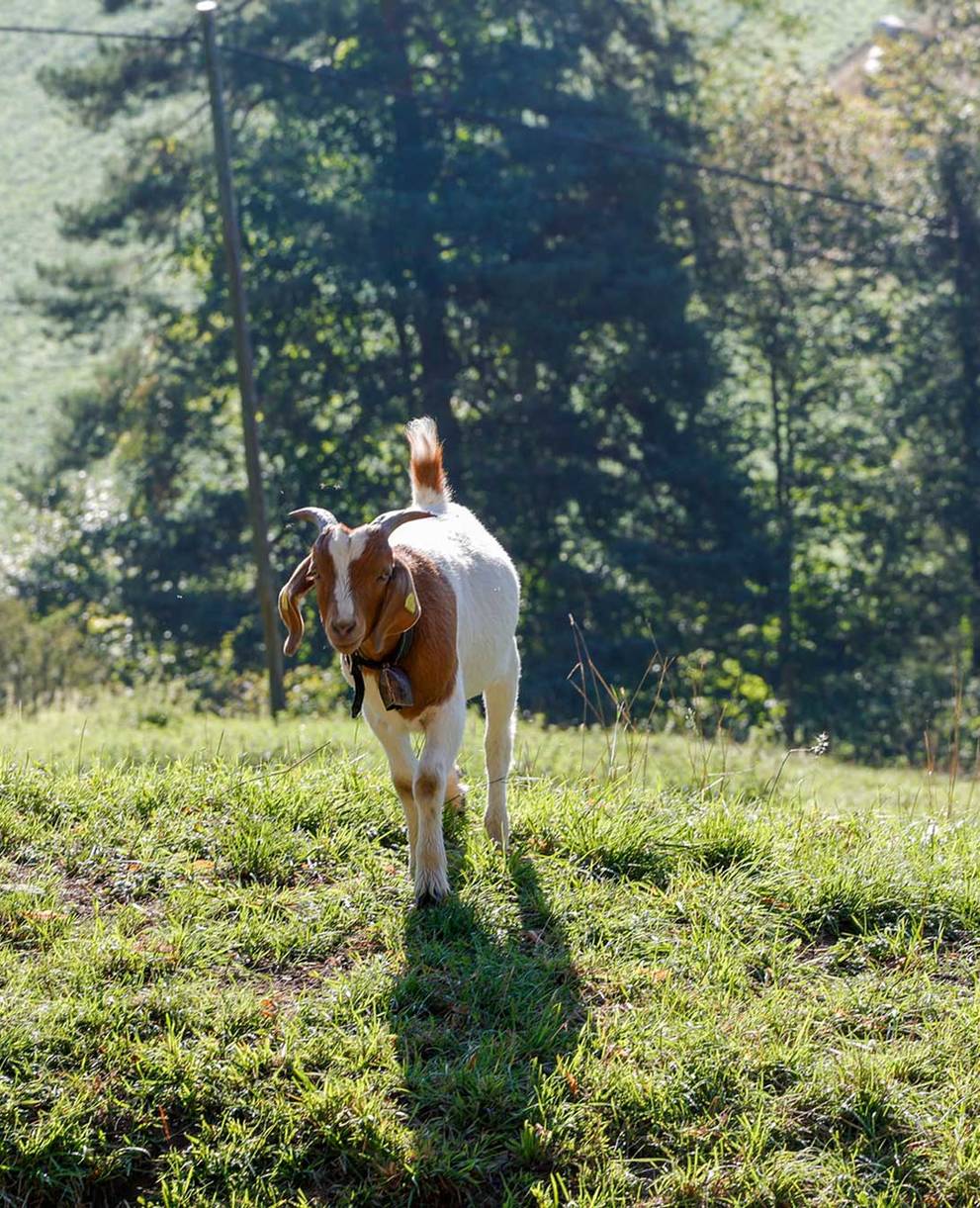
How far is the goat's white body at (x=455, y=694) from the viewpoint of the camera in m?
5.89

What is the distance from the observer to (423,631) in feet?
18.9

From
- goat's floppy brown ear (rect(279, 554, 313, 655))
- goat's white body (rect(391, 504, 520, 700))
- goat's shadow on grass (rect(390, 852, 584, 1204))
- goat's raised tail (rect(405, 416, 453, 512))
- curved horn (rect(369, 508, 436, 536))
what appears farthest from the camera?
goat's raised tail (rect(405, 416, 453, 512))

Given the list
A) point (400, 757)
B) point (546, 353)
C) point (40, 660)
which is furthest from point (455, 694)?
point (546, 353)

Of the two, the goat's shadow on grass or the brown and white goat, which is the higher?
the brown and white goat

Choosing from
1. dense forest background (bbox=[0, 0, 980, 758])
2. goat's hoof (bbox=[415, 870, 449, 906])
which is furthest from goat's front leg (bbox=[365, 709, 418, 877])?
dense forest background (bbox=[0, 0, 980, 758])

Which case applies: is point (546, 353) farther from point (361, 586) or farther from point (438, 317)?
point (361, 586)

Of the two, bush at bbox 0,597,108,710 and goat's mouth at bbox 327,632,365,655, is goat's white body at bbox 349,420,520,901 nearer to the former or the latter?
goat's mouth at bbox 327,632,365,655

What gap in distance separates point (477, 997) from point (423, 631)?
137 centimetres

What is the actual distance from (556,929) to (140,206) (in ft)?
69.9

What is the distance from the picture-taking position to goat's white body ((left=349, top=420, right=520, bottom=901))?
589cm

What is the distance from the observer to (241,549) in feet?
82.4

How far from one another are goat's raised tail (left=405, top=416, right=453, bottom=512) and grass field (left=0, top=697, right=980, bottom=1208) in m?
1.32

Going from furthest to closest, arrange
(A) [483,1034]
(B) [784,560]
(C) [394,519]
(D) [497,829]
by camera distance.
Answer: (B) [784,560] → (D) [497,829] → (C) [394,519] → (A) [483,1034]

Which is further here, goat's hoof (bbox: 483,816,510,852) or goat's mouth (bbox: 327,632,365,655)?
goat's hoof (bbox: 483,816,510,852)
